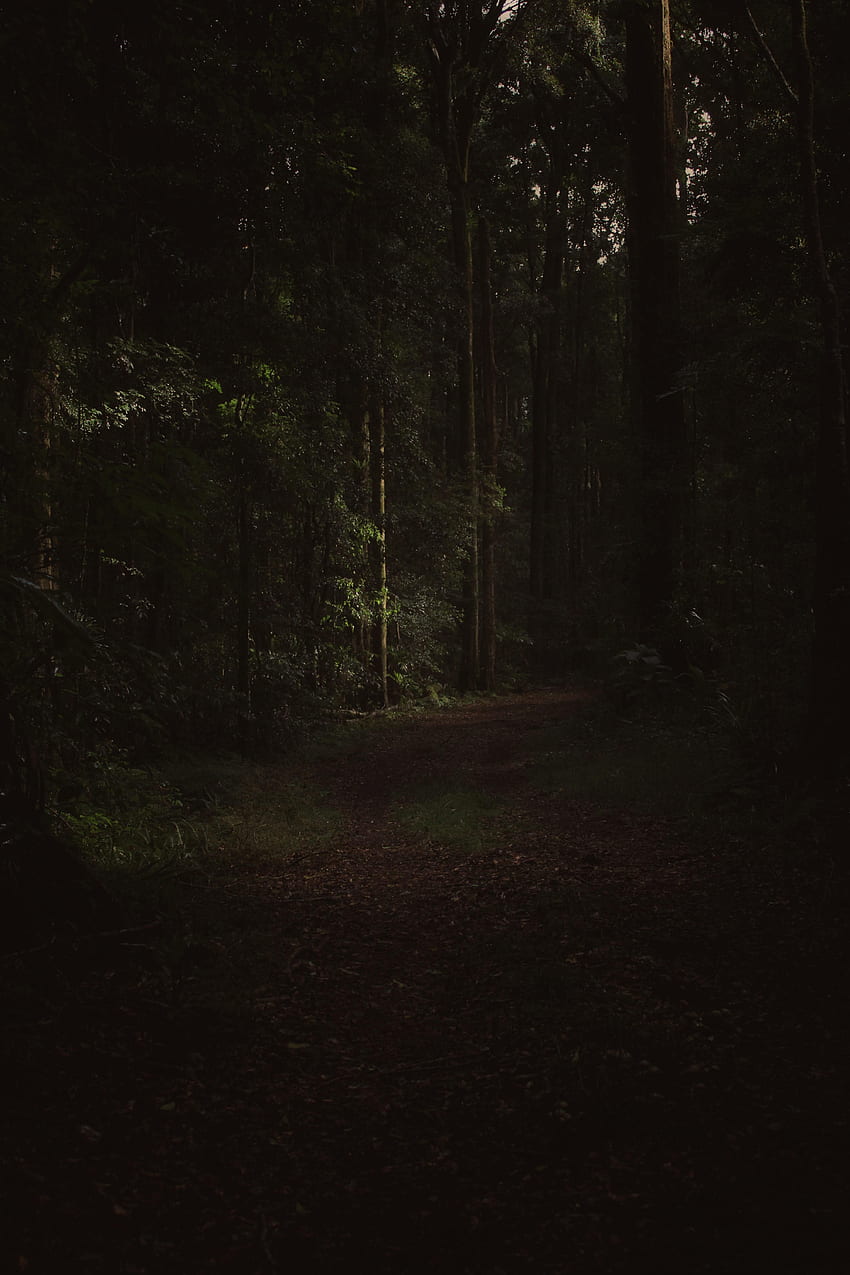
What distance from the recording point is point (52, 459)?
505cm

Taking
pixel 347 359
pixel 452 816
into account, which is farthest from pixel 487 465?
pixel 452 816

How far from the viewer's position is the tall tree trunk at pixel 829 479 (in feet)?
24.8

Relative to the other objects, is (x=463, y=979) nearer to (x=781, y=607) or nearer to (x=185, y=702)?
(x=781, y=607)

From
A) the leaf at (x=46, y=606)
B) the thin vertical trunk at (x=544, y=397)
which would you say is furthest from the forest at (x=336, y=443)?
the thin vertical trunk at (x=544, y=397)

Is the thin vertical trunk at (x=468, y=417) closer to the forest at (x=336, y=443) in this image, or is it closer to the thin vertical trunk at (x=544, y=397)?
the forest at (x=336, y=443)

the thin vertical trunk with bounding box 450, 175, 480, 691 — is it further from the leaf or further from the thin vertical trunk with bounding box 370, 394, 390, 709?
the leaf

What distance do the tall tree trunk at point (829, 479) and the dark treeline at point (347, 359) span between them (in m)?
0.03


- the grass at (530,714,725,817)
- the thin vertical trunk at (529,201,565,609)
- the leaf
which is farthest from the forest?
the thin vertical trunk at (529,201,565,609)

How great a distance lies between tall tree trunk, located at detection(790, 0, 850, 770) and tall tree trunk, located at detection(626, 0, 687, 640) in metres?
6.04

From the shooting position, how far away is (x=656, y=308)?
14219 millimetres

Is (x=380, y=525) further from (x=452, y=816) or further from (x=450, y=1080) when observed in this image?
(x=450, y=1080)

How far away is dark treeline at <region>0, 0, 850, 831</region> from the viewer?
5508mm

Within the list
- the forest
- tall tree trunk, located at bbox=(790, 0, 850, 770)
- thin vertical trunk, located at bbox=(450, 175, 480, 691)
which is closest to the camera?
the forest

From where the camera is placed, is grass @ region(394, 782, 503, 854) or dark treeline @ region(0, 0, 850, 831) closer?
dark treeline @ region(0, 0, 850, 831)
